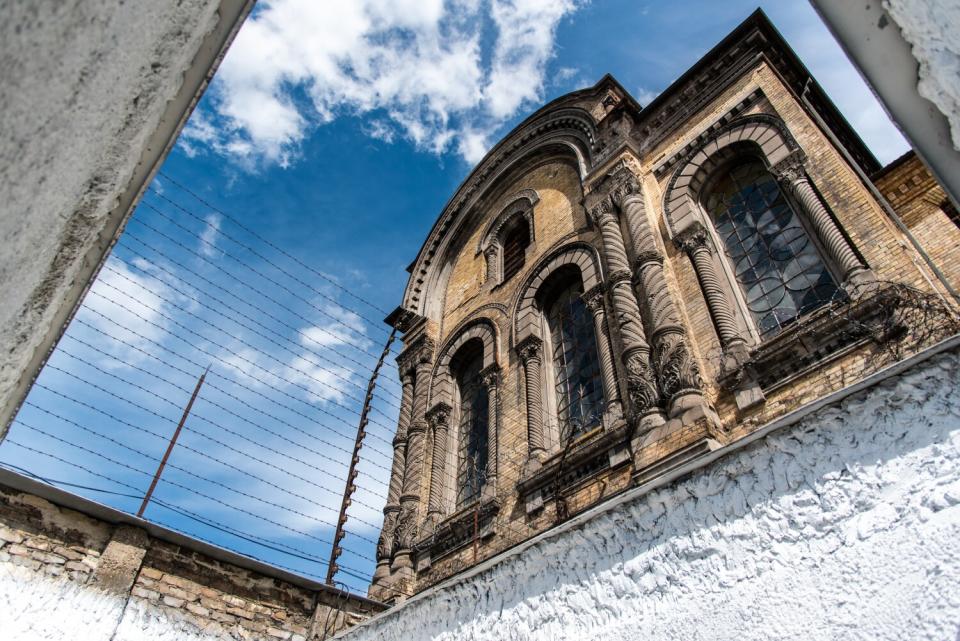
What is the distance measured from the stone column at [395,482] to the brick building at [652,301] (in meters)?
0.04

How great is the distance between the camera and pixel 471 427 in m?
10.1

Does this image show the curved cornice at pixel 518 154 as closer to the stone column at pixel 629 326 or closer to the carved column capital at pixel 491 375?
the stone column at pixel 629 326

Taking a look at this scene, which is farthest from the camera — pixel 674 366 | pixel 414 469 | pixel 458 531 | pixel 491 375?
pixel 414 469

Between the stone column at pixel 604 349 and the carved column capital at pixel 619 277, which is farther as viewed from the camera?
the carved column capital at pixel 619 277

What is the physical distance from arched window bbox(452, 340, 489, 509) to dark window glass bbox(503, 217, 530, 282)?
144 centimetres

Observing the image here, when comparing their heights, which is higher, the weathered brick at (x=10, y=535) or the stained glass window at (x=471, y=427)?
the stained glass window at (x=471, y=427)

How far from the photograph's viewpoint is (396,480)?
1012cm

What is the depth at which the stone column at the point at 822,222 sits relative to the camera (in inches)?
233

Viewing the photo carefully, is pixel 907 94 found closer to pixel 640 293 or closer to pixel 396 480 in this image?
pixel 640 293

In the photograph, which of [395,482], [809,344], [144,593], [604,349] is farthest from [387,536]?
[809,344]

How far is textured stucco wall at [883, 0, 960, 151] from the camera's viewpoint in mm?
1261

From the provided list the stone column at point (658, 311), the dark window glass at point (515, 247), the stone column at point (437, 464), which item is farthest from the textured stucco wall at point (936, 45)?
the dark window glass at point (515, 247)

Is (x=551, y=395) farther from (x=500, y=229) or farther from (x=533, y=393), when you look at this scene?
(x=500, y=229)

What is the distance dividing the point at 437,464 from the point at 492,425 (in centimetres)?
124
